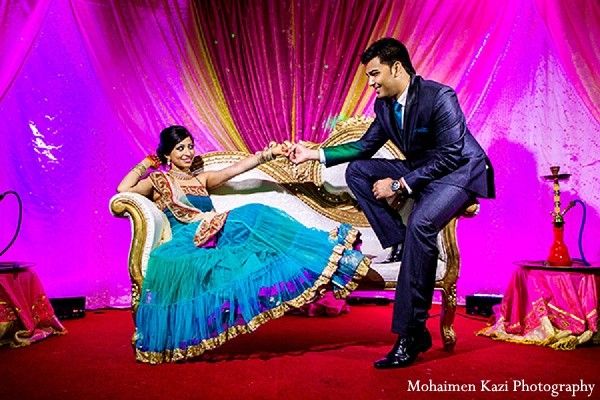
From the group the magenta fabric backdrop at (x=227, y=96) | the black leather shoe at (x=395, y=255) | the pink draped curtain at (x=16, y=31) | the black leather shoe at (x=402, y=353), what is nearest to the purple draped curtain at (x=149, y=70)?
the magenta fabric backdrop at (x=227, y=96)

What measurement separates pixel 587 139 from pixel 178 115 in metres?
2.72

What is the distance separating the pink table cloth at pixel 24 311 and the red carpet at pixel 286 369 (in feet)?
0.28

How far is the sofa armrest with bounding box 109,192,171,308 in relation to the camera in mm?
2500

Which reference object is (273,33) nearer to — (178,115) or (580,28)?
(178,115)

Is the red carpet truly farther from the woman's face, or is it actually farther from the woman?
the woman's face

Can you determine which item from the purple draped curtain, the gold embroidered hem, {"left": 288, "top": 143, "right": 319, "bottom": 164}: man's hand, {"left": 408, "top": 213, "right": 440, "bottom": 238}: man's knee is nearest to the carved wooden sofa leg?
{"left": 408, "top": 213, "right": 440, "bottom": 238}: man's knee

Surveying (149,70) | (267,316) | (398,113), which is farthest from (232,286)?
(149,70)

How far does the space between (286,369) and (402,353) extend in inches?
18.5

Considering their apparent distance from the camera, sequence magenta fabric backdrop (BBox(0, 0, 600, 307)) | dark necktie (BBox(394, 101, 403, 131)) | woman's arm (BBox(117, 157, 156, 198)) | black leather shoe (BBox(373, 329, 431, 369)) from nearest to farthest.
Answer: black leather shoe (BBox(373, 329, 431, 369)) → dark necktie (BBox(394, 101, 403, 131)) → woman's arm (BBox(117, 157, 156, 198)) → magenta fabric backdrop (BBox(0, 0, 600, 307))

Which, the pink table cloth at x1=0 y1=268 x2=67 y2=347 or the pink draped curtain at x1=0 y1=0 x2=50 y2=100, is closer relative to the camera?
the pink table cloth at x1=0 y1=268 x2=67 y2=347

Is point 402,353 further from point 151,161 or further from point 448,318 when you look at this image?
point 151,161

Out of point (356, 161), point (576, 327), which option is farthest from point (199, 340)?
point (576, 327)

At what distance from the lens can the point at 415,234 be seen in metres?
2.29

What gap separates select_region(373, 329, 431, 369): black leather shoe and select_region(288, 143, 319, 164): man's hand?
1015mm
